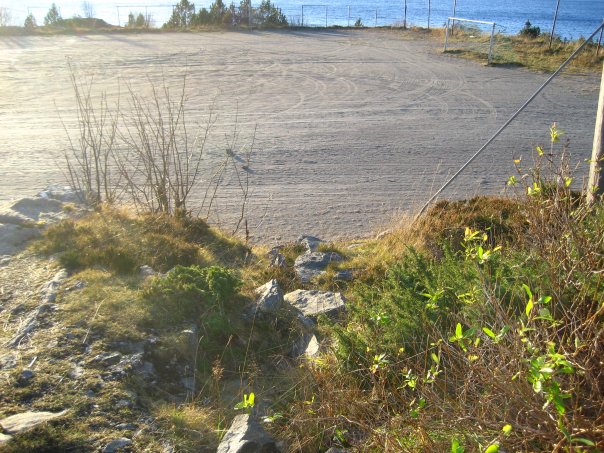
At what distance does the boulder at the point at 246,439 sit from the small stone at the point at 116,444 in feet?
1.85

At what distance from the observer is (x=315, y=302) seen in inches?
246

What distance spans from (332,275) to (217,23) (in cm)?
3583

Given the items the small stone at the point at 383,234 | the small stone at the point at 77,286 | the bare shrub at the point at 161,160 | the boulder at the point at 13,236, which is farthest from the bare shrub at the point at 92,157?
the small stone at the point at 383,234

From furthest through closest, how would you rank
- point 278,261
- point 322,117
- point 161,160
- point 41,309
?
point 322,117 < point 161,160 < point 278,261 < point 41,309

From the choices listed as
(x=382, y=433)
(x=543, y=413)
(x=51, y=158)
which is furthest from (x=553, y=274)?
(x=51, y=158)

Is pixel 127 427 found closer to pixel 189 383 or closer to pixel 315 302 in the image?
pixel 189 383

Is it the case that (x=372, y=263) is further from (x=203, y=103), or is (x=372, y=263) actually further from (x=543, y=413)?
(x=203, y=103)

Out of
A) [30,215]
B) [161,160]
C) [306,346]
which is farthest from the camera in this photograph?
[161,160]

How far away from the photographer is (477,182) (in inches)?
455

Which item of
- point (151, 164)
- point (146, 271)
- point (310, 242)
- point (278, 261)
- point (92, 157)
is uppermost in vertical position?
point (151, 164)

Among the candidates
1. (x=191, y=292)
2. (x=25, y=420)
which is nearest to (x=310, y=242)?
(x=191, y=292)

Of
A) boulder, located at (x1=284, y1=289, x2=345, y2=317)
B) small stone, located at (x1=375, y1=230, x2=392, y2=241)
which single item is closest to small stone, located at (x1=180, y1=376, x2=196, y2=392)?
boulder, located at (x1=284, y1=289, x2=345, y2=317)

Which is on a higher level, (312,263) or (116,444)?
(116,444)

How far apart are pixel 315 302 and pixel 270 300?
0.57 meters
